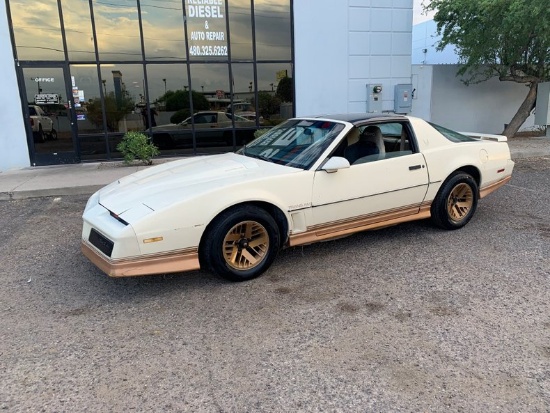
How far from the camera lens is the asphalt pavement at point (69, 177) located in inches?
322

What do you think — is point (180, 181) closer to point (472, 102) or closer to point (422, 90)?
point (422, 90)

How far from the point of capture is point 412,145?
4.96 metres

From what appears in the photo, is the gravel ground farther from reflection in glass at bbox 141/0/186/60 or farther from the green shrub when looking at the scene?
reflection in glass at bbox 141/0/186/60

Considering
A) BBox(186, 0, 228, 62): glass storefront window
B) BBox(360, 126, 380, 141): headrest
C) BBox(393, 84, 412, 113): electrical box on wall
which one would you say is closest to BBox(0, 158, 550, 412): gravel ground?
BBox(360, 126, 380, 141): headrest

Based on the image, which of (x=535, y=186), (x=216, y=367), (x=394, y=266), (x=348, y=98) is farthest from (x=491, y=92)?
(x=216, y=367)

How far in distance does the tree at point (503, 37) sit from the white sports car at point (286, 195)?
6.91m

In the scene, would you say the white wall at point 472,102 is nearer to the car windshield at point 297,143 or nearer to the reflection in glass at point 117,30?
the reflection in glass at point 117,30

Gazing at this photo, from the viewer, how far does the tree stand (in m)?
10.6

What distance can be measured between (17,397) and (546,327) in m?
3.53

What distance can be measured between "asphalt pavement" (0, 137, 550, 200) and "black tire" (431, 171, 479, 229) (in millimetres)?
6177

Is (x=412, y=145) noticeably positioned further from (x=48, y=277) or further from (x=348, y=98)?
(x=348, y=98)

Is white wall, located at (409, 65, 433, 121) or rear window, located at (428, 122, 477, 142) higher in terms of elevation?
white wall, located at (409, 65, 433, 121)

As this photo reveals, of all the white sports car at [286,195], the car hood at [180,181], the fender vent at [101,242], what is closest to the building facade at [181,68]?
the white sports car at [286,195]

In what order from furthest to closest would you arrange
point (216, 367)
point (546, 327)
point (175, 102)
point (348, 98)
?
1. point (348, 98)
2. point (175, 102)
3. point (546, 327)
4. point (216, 367)
